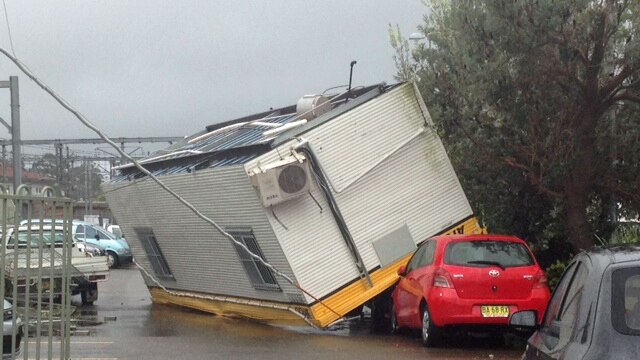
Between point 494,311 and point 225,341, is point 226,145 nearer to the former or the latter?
point 225,341

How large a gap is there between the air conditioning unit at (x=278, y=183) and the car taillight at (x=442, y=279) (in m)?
3.03

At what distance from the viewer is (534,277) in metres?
14.4

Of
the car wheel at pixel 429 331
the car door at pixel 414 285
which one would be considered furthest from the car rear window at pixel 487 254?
the car wheel at pixel 429 331

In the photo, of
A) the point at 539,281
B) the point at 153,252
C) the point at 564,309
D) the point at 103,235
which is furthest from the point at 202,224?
the point at 103,235

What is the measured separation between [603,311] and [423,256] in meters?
10.6

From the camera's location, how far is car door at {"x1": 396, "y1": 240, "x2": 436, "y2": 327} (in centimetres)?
1502

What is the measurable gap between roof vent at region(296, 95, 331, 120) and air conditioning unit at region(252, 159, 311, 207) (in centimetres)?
200

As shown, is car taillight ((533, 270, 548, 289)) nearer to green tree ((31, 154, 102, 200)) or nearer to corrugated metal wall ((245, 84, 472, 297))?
corrugated metal wall ((245, 84, 472, 297))

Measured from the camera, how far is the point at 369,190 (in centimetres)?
1759

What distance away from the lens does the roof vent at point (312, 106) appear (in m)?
18.3

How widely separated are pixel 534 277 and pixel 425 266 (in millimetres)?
1649

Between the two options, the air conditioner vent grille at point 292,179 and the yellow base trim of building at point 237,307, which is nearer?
the air conditioner vent grille at point 292,179

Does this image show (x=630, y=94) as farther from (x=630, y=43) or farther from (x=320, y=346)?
(x=320, y=346)

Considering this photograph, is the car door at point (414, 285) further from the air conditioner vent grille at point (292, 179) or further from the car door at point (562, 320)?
the car door at point (562, 320)
